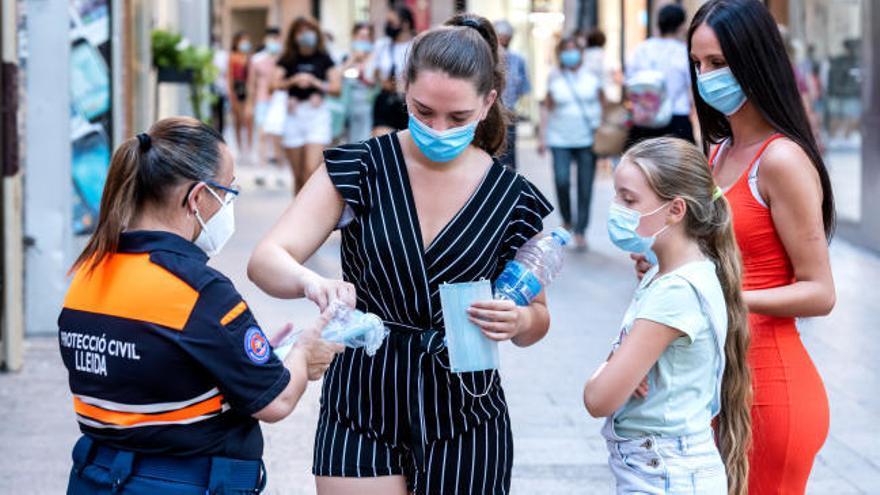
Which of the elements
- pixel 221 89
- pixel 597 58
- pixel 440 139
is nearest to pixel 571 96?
pixel 597 58

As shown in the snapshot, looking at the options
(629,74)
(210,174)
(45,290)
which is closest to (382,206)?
(210,174)

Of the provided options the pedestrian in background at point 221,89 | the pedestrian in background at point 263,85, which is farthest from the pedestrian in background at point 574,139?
the pedestrian in background at point 221,89

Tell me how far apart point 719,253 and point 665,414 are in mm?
377

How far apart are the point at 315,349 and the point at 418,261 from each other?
0.31m

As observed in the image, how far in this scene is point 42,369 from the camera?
7988 mm

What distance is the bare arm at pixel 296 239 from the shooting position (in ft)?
10.7

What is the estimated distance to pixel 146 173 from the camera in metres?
3.03

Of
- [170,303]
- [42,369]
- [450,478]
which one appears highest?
[170,303]

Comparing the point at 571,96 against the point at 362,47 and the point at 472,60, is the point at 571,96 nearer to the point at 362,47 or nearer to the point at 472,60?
the point at 362,47

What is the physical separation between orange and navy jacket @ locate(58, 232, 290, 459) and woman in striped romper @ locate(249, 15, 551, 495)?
32 cm

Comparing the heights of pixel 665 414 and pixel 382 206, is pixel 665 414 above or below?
below

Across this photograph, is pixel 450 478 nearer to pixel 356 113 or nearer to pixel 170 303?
pixel 170 303

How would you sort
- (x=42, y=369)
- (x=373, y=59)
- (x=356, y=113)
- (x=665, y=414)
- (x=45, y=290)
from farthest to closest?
Result: 1. (x=356, y=113)
2. (x=373, y=59)
3. (x=45, y=290)
4. (x=42, y=369)
5. (x=665, y=414)

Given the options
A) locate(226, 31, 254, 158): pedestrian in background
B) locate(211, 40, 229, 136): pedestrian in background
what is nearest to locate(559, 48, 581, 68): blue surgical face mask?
locate(226, 31, 254, 158): pedestrian in background
